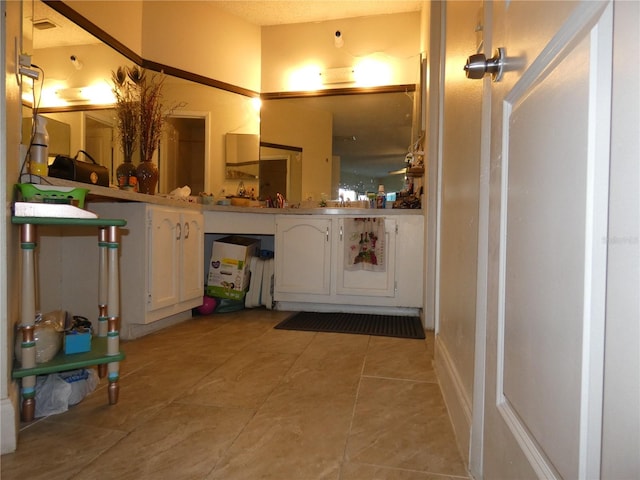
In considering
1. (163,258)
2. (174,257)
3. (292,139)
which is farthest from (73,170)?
(292,139)

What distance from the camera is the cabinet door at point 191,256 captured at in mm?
2650

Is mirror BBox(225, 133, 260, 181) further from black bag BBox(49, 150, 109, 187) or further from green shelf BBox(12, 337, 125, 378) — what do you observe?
green shelf BBox(12, 337, 125, 378)

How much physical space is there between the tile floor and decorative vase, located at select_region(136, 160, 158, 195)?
126cm

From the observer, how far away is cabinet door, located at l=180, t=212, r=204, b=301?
2.65 metres

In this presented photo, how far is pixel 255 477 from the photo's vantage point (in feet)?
3.23

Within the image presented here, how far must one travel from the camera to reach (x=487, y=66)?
81 cm

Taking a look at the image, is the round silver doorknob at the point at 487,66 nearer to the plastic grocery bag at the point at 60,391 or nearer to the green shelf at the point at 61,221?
the green shelf at the point at 61,221

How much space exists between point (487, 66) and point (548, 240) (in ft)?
1.51

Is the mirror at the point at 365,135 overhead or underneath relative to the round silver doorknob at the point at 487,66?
overhead

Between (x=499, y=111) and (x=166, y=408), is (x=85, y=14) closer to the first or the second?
(x=166, y=408)

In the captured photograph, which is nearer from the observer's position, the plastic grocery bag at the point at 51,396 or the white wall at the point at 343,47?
the plastic grocery bag at the point at 51,396

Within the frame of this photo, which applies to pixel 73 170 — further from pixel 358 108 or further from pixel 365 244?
pixel 358 108

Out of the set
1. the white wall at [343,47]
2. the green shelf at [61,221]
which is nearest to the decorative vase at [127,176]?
the green shelf at [61,221]

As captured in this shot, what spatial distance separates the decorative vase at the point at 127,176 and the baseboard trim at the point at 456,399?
220 cm
